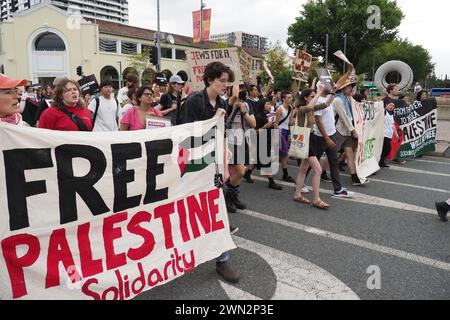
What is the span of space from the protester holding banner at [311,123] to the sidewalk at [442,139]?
5.35m

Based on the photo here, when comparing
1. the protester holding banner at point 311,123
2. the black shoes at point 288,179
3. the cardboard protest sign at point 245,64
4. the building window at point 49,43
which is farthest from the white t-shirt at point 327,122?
the building window at point 49,43

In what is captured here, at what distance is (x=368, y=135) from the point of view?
723cm

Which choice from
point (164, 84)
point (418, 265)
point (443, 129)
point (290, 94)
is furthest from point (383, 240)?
point (443, 129)

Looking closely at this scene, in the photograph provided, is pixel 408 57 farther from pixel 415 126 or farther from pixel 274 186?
pixel 274 186

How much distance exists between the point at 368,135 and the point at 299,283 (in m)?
4.85

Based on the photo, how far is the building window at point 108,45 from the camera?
45747 millimetres

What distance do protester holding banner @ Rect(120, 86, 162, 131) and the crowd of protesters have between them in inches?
0.4

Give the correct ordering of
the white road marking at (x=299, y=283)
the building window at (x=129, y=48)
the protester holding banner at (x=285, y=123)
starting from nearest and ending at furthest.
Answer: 1. the white road marking at (x=299, y=283)
2. the protester holding banner at (x=285, y=123)
3. the building window at (x=129, y=48)

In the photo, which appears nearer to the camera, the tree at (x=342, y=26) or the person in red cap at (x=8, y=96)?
the person in red cap at (x=8, y=96)

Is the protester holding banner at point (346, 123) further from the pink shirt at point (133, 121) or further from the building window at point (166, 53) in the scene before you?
the building window at point (166, 53)

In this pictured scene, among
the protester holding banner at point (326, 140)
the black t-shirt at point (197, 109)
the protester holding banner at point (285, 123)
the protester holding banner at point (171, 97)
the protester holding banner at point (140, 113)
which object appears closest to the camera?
the black t-shirt at point (197, 109)

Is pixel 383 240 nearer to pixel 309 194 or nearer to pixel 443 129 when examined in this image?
pixel 309 194

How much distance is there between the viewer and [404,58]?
5100 cm
